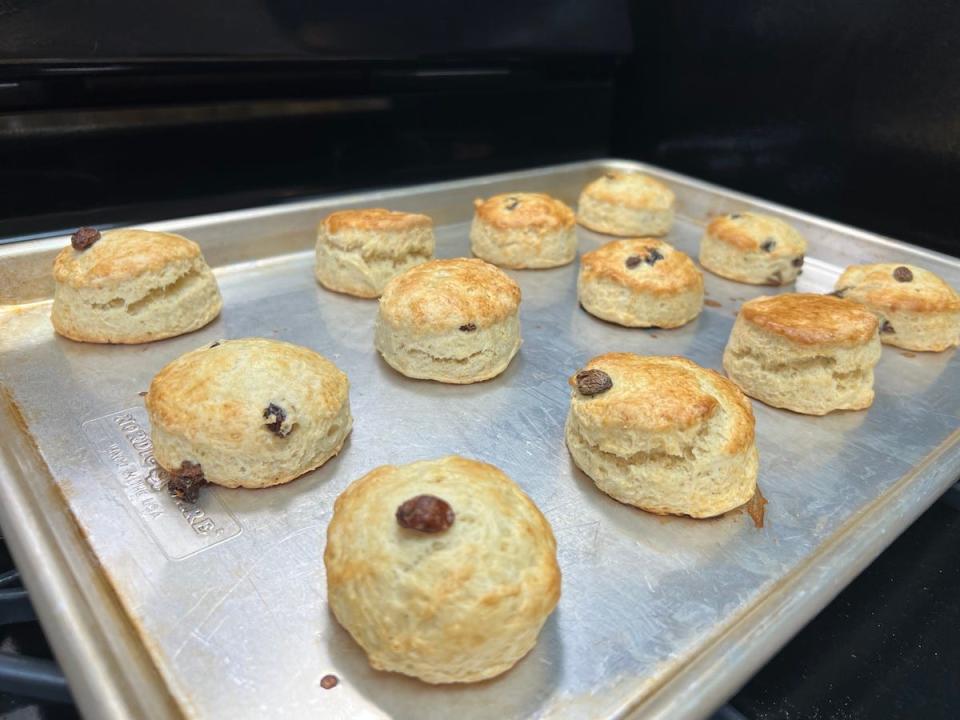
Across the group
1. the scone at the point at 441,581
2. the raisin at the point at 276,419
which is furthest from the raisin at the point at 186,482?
the scone at the point at 441,581

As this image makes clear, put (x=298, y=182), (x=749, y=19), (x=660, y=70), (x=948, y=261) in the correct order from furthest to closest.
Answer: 1. (x=660, y=70)
2. (x=749, y=19)
3. (x=298, y=182)
4. (x=948, y=261)

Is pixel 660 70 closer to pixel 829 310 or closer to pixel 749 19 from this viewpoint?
pixel 749 19

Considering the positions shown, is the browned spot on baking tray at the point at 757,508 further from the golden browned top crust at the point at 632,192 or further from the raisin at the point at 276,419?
the golden browned top crust at the point at 632,192

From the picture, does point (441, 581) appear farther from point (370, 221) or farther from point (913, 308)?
point (913, 308)

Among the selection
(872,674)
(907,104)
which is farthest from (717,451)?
(907,104)

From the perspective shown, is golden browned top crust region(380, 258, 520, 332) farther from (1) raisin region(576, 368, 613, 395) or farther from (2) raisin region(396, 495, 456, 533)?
(2) raisin region(396, 495, 456, 533)

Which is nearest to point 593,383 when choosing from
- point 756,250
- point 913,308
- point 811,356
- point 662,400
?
point 662,400
